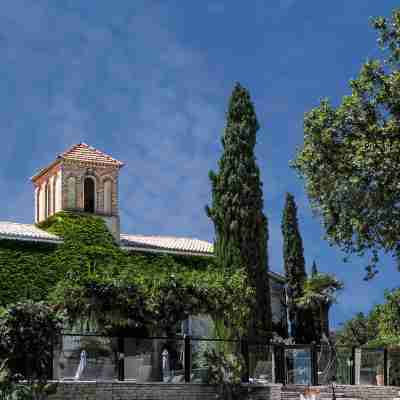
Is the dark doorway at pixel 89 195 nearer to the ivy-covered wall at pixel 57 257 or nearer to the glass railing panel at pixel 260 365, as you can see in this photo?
the ivy-covered wall at pixel 57 257

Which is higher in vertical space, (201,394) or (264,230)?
(264,230)

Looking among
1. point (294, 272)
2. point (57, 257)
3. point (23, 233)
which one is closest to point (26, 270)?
point (57, 257)

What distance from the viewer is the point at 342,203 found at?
83.5 feet

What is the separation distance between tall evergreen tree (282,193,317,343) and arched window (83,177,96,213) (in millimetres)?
11388

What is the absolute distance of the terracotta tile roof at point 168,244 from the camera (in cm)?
3741

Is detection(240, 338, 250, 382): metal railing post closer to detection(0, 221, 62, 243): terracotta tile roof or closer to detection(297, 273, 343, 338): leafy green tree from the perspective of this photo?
detection(0, 221, 62, 243): terracotta tile roof

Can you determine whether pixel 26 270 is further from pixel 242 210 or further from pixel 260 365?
pixel 260 365

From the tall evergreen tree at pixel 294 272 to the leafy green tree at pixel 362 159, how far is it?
18035 millimetres

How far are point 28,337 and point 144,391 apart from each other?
3973 millimetres

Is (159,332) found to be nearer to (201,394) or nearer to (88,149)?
(201,394)

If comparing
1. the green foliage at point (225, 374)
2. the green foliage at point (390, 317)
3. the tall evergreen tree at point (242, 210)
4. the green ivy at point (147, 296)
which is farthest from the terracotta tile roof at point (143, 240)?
the green foliage at point (225, 374)

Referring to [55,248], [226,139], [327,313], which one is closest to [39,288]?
[55,248]

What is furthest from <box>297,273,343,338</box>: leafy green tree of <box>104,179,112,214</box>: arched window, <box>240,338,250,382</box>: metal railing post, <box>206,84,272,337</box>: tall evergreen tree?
<box>240,338,250,382</box>: metal railing post

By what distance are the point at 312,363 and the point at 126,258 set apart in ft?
40.5
